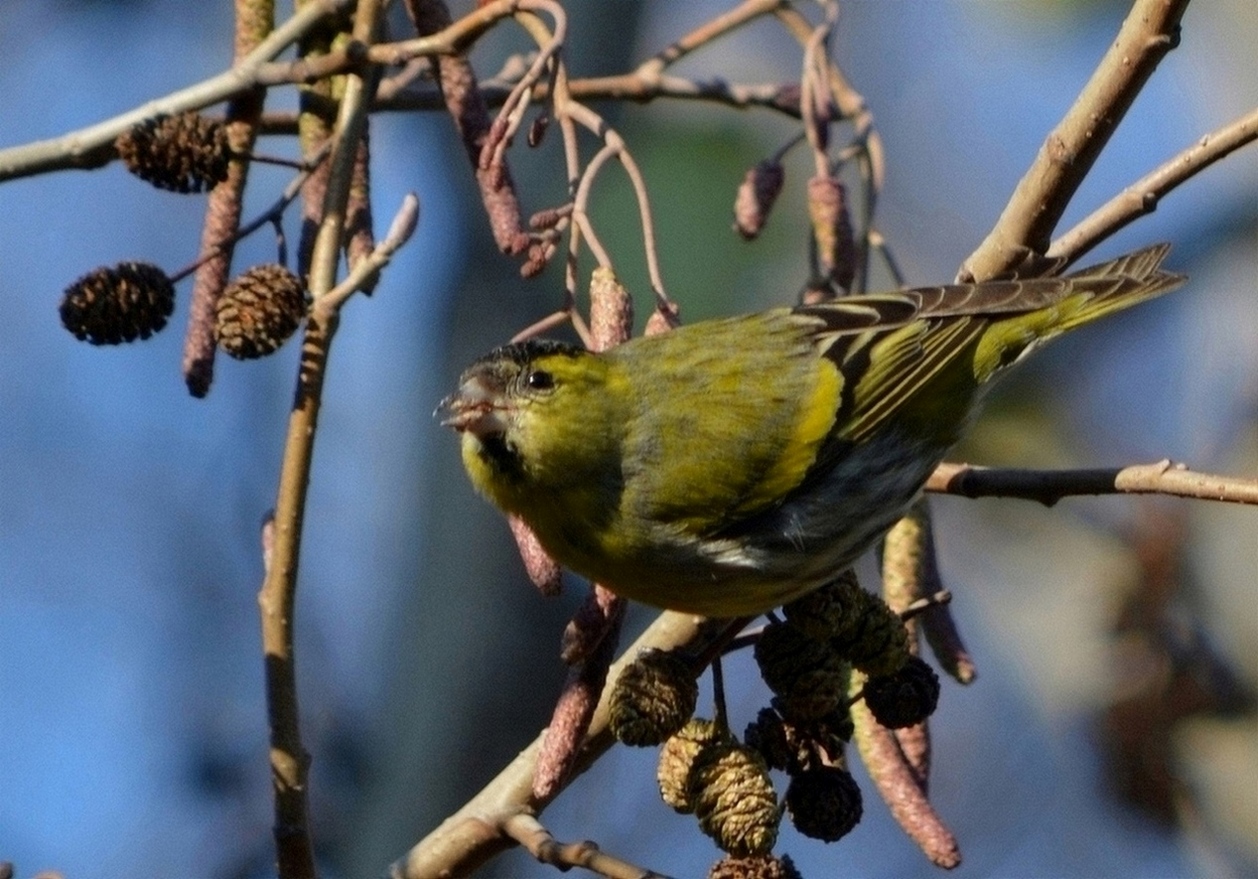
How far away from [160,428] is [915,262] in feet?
10.6

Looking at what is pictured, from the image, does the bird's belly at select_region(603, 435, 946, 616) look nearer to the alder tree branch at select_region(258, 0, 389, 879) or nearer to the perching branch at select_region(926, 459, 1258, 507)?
the perching branch at select_region(926, 459, 1258, 507)

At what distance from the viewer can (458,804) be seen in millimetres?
4762

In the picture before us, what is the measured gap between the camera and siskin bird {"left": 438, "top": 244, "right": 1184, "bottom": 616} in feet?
8.71

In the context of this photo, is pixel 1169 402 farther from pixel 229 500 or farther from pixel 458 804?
pixel 229 500

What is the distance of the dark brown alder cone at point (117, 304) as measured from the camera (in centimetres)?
223

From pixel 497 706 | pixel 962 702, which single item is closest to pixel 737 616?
pixel 497 706

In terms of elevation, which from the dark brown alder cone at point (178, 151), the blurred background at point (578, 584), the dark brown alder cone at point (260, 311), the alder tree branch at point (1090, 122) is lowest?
the blurred background at point (578, 584)

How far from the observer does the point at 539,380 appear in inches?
104

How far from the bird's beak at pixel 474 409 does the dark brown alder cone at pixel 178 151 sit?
0.50 metres

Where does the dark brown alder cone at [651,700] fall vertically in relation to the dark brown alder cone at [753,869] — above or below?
above

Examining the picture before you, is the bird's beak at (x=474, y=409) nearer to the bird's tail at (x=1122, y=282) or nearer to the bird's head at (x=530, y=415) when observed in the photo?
the bird's head at (x=530, y=415)

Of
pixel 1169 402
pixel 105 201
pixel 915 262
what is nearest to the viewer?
pixel 1169 402

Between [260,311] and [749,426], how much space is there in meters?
1.06

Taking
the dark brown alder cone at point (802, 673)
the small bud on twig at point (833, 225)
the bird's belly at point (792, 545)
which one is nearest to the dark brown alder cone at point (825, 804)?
the dark brown alder cone at point (802, 673)
